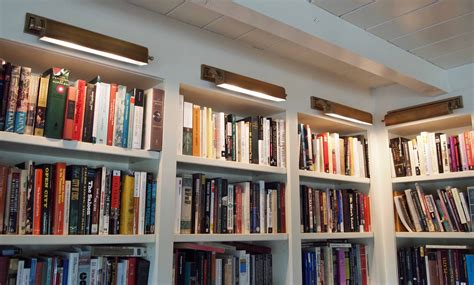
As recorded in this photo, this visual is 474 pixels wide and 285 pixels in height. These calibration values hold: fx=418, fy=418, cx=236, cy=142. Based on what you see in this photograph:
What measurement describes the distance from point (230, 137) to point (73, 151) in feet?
2.38

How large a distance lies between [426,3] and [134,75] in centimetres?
125

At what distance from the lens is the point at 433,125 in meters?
2.57

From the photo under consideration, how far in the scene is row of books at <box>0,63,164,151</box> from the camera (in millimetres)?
1407

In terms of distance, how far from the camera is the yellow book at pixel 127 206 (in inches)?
62.7

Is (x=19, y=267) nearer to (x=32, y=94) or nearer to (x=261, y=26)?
(x=32, y=94)

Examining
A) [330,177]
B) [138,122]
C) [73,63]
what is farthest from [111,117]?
[330,177]

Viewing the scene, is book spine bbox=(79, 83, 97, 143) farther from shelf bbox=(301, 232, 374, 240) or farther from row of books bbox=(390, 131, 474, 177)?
row of books bbox=(390, 131, 474, 177)

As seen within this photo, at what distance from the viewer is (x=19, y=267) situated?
138cm

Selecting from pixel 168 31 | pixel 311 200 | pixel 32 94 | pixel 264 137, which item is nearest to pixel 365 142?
pixel 311 200

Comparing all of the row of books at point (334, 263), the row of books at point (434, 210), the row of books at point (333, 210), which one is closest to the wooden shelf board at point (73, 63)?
the row of books at point (333, 210)

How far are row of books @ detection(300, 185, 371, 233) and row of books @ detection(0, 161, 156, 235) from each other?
93 cm

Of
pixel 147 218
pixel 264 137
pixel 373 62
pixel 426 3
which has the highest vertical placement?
pixel 426 3

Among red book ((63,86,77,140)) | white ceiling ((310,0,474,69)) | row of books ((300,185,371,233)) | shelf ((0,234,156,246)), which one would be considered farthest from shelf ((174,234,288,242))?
white ceiling ((310,0,474,69))

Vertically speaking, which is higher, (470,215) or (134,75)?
(134,75)
